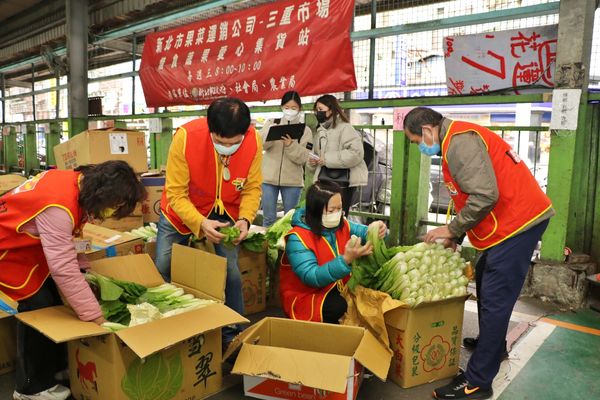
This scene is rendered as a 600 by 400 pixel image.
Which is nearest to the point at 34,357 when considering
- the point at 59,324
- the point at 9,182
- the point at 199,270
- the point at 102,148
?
the point at 59,324

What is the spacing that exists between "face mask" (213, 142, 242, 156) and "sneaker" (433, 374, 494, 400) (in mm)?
1625

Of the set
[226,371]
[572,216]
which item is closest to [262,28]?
[572,216]

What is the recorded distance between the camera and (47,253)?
2033 mm

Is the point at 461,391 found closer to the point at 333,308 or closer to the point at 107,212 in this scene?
the point at 333,308

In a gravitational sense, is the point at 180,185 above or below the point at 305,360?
above

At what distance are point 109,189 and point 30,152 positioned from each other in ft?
37.8

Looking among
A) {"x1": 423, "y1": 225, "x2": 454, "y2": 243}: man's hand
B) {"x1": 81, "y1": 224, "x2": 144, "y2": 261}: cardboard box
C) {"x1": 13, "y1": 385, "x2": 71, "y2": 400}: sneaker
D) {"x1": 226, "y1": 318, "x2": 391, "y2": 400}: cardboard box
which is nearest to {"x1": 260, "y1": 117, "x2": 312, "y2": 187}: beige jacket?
{"x1": 81, "y1": 224, "x2": 144, "y2": 261}: cardboard box

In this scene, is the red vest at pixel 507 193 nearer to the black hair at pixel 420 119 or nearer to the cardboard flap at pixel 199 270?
the black hair at pixel 420 119

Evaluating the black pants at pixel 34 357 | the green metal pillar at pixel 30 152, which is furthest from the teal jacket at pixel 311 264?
the green metal pillar at pixel 30 152

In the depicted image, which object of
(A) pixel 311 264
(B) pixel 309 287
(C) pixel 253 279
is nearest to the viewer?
(A) pixel 311 264

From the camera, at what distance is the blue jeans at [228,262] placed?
277 cm

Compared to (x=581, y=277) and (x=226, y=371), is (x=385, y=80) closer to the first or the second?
(x=581, y=277)

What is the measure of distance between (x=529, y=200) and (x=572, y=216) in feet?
6.73

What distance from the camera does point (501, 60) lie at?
4.11 metres
